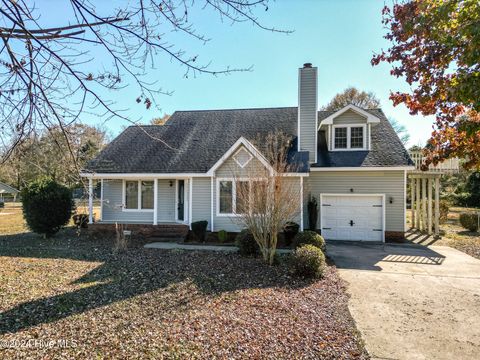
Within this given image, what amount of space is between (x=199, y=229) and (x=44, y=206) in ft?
22.7

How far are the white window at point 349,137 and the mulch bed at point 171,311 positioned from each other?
8.01 metres

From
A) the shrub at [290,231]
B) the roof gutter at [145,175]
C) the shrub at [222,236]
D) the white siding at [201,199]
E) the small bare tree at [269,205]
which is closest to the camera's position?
the small bare tree at [269,205]

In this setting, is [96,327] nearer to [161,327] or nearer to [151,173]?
[161,327]

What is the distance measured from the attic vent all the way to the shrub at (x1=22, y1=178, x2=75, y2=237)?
313 inches

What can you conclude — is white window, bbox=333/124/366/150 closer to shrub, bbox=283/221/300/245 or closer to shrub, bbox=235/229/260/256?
shrub, bbox=283/221/300/245

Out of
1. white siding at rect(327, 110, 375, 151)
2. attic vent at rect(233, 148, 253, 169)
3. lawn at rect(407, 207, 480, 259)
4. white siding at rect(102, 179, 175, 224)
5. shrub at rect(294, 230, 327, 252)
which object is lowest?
lawn at rect(407, 207, 480, 259)

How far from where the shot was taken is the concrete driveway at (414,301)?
4.63 m

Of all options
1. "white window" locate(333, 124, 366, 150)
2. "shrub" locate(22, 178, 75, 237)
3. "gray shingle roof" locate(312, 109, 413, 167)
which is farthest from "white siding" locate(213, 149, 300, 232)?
"shrub" locate(22, 178, 75, 237)

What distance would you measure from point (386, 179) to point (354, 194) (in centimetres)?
152

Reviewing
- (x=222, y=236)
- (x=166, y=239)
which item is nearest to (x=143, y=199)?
(x=166, y=239)

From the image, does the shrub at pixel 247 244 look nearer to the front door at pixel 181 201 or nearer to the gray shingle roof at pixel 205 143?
the gray shingle roof at pixel 205 143

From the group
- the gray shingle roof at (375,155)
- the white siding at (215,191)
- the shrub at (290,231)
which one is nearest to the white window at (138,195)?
the white siding at (215,191)

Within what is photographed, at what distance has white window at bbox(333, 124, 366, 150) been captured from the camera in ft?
48.8

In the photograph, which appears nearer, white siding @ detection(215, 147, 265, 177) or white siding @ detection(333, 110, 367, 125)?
white siding @ detection(215, 147, 265, 177)
